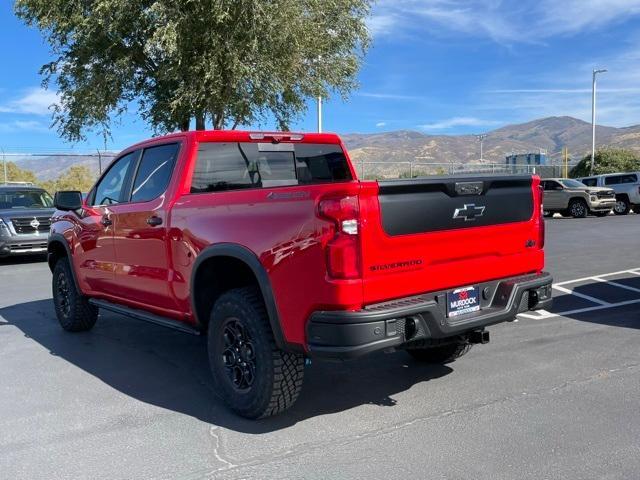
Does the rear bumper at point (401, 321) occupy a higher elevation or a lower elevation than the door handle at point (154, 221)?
lower

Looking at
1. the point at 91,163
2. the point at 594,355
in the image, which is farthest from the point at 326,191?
the point at 91,163

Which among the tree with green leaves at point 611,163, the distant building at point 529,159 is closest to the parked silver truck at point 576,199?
the tree with green leaves at point 611,163

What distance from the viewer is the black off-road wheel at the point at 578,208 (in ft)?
80.1

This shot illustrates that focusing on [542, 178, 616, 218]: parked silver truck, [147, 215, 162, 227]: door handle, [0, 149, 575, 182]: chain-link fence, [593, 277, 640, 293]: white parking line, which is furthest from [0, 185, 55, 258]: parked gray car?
[542, 178, 616, 218]: parked silver truck

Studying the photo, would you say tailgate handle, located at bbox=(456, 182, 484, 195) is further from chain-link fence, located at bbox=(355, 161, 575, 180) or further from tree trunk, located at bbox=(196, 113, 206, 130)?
chain-link fence, located at bbox=(355, 161, 575, 180)

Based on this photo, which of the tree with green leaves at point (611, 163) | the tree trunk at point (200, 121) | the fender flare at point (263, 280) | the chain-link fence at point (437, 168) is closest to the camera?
the fender flare at point (263, 280)

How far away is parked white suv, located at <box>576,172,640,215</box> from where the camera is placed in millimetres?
25984

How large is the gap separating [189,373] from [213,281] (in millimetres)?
1113

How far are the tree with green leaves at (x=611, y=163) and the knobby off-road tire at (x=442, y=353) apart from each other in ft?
139

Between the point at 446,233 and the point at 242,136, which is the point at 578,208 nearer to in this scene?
the point at 242,136

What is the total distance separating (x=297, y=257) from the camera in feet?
12.1

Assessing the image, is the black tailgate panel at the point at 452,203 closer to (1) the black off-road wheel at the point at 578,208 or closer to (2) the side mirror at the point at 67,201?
(2) the side mirror at the point at 67,201

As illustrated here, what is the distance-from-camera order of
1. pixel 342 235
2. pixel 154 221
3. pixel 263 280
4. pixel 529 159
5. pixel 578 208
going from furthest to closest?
1. pixel 529 159
2. pixel 578 208
3. pixel 154 221
4. pixel 263 280
5. pixel 342 235

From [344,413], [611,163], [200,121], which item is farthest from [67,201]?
[611,163]
